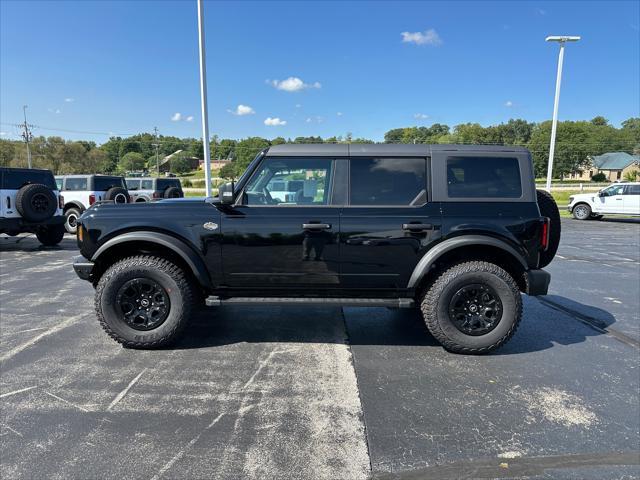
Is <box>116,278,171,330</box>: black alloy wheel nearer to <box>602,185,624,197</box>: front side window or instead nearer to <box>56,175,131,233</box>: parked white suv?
<box>56,175,131,233</box>: parked white suv

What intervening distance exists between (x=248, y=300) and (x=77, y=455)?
181cm

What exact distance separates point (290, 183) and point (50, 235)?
363 inches

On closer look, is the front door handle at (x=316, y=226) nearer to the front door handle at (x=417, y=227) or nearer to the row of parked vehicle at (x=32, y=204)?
the front door handle at (x=417, y=227)

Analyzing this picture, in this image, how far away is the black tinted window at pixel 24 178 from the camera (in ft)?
31.5

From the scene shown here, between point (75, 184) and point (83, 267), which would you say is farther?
point (75, 184)

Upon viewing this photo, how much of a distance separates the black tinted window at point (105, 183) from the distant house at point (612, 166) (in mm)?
93015

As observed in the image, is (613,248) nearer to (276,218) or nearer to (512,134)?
(276,218)

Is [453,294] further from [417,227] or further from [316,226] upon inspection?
[316,226]

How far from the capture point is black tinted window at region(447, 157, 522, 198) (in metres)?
3.88

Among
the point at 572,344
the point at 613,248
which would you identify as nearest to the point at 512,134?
the point at 613,248

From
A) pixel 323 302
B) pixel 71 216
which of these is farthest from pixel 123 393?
pixel 71 216

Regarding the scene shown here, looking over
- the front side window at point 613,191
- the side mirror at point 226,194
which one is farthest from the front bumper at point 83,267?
the front side window at point 613,191

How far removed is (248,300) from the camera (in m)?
3.90

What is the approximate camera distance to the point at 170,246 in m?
3.79
